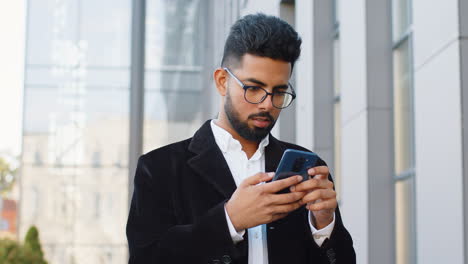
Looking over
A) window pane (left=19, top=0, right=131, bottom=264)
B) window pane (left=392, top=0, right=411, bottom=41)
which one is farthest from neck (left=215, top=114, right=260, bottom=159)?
window pane (left=19, top=0, right=131, bottom=264)

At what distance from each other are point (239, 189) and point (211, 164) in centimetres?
35

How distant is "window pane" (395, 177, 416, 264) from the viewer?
6938 millimetres

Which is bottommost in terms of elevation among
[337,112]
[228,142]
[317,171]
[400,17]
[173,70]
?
[317,171]

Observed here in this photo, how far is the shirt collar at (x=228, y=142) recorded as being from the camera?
362 centimetres

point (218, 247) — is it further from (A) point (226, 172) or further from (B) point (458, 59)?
(B) point (458, 59)

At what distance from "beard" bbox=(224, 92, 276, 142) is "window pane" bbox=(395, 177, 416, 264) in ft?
11.9

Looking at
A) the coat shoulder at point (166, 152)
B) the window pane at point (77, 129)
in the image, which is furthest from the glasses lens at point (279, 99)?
the window pane at point (77, 129)

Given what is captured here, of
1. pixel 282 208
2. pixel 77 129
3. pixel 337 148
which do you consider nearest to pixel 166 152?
pixel 282 208

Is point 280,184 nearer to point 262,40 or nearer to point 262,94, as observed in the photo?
point 262,94

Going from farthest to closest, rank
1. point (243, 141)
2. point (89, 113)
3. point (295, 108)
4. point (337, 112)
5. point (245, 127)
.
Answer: point (89, 113) → point (295, 108) → point (337, 112) → point (243, 141) → point (245, 127)

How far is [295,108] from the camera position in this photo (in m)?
11.3

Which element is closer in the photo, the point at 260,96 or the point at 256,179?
the point at 256,179

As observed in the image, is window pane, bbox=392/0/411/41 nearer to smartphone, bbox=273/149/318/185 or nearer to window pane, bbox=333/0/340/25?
window pane, bbox=333/0/340/25

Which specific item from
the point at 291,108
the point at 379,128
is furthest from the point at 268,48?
the point at 291,108
